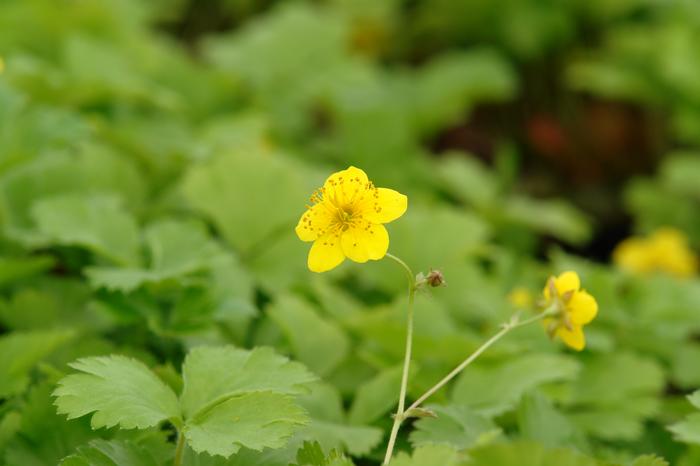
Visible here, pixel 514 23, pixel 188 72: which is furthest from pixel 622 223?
pixel 188 72

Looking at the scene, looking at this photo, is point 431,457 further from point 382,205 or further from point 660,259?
point 660,259

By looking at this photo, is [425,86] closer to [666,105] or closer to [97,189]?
[666,105]

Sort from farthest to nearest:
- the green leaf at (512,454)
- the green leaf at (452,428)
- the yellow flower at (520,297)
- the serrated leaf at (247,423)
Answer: the yellow flower at (520,297), the green leaf at (452,428), the serrated leaf at (247,423), the green leaf at (512,454)

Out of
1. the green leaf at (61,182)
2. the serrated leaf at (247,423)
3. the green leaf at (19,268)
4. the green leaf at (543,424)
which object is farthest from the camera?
the green leaf at (61,182)

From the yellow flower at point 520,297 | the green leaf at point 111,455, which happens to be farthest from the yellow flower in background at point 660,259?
the green leaf at point 111,455

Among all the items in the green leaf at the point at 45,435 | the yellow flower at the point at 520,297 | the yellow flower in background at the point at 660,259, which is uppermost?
the yellow flower in background at the point at 660,259

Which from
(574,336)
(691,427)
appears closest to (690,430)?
(691,427)

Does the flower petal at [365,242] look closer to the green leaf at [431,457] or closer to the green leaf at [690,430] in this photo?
the green leaf at [431,457]
